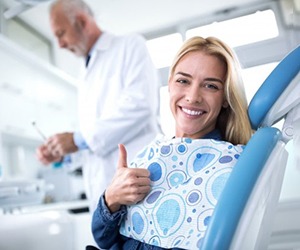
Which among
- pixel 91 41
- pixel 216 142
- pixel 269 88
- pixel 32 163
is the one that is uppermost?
pixel 91 41

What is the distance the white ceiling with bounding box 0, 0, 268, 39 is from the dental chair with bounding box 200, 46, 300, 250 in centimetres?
42

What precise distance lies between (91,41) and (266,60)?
0.78 meters

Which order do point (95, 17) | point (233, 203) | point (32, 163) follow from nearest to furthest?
point (233, 203) → point (95, 17) → point (32, 163)

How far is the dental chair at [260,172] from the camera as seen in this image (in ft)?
1.75

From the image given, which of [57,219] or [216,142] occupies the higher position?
[216,142]

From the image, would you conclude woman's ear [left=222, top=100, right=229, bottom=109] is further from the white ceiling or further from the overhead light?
the overhead light

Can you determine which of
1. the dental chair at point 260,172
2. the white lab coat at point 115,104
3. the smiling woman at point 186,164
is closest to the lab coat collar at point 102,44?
the white lab coat at point 115,104

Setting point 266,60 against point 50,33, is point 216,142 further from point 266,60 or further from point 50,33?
point 50,33

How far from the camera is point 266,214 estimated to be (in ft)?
2.12

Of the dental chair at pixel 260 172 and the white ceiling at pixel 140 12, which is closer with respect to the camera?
the dental chair at pixel 260 172

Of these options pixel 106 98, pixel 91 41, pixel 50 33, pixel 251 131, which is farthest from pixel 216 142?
pixel 50 33

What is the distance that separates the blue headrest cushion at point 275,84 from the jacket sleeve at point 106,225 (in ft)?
1.25

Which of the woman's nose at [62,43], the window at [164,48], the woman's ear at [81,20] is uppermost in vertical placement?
the woman's ear at [81,20]

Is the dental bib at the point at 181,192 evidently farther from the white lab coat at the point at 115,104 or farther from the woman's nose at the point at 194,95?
the white lab coat at the point at 115,104
